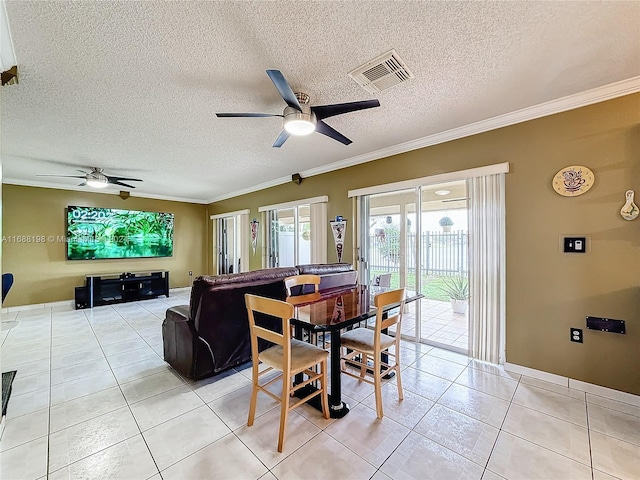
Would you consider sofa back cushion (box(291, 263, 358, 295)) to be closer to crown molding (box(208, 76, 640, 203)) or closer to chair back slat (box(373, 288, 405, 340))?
chair back slat (box(373, 288, 405, 340))

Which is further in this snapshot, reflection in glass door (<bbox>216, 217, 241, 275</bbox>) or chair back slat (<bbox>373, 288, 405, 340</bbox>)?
reflection in glass door (<bbox>216, 217, 241, 275</bbox>)

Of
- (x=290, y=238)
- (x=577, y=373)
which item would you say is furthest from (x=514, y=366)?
(x=290, y=238)

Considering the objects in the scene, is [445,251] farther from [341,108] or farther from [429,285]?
[341,108]

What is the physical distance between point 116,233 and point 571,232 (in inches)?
309

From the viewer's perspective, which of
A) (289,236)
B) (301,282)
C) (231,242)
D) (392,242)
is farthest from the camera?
(231,242)

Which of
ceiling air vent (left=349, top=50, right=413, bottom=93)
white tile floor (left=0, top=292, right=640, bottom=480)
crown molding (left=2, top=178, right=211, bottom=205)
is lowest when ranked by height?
white tile floor (left=0, top=292, right=640, bottom=480)

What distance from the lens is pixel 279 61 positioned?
1867 mm

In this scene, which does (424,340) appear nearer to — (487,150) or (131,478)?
(487,150)

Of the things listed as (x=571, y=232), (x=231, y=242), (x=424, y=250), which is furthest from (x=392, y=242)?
(x=231, y=242)

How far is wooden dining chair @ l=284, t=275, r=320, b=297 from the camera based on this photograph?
8.71 feet

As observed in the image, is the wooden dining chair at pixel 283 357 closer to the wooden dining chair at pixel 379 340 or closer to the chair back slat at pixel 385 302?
the wooden dining chair at pixel 379 340

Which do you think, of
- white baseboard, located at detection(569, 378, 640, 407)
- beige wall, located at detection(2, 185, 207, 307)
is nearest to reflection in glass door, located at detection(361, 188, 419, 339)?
white baseboard, located at detection(569, 378, 640, 407)

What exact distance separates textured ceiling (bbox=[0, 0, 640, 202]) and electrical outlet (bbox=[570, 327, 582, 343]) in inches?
80.8

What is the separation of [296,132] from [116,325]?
4.21m
